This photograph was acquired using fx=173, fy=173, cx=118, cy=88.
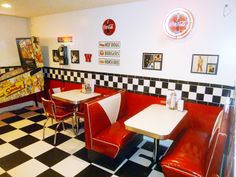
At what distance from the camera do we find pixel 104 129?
2424mm

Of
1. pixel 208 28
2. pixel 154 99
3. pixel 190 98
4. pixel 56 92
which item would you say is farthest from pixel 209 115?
pixel 56 92

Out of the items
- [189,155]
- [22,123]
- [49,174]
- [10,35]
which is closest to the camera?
[189,155]

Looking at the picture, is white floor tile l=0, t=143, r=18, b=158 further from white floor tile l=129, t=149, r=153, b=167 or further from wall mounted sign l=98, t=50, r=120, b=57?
wall mounted sign l=98, t=50, r=120, b=57


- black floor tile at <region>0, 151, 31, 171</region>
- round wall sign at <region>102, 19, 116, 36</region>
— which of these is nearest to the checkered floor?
black floor tile at <region>0, 151, 31, 171</region>

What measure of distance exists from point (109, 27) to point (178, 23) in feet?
3.97

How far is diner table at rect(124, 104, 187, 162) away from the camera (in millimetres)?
1719

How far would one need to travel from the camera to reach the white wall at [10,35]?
4027 millimetres

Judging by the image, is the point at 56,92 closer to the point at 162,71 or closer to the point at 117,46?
the point at 117,46

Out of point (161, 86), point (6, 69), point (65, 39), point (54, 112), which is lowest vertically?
point (54, 112)

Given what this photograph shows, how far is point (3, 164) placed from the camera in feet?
7.63

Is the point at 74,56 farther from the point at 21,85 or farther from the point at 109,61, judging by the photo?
the point at 21,85

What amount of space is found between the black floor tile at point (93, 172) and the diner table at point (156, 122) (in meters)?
0.73

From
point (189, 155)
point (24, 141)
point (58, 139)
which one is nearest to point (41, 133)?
point (24, 141)

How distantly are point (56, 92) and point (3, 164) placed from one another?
1.45m
